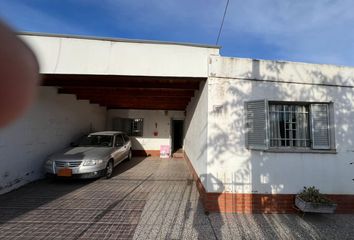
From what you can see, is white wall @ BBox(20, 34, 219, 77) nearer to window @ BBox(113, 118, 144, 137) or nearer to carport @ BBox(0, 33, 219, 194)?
carport @ BBox(0, 33, 219, 194)

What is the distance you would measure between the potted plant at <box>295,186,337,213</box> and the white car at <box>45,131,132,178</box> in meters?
5.38

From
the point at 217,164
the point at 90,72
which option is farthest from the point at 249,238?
the point at 90,72

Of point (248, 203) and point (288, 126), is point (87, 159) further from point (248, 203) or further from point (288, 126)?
point (288, 126)

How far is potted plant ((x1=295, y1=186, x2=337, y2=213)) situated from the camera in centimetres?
392

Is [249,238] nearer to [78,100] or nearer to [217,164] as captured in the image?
[217,164]

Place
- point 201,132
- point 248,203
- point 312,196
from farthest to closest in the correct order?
point 201,132, point 248,203, point 312,196

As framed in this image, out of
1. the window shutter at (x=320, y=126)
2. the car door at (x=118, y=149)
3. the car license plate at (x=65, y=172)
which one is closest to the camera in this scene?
the window shutter at (x=320, y=126)

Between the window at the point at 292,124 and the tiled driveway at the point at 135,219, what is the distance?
1.53 m

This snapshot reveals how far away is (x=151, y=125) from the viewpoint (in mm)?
12164

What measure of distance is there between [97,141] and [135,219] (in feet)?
15.0

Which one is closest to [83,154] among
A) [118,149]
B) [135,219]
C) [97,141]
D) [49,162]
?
[49,162]

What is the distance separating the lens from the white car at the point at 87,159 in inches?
240

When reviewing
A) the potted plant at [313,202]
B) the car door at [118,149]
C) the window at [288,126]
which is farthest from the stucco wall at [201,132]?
the car door at [118,149]

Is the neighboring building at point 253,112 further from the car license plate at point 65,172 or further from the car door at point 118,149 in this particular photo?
the car door at point 118,149
